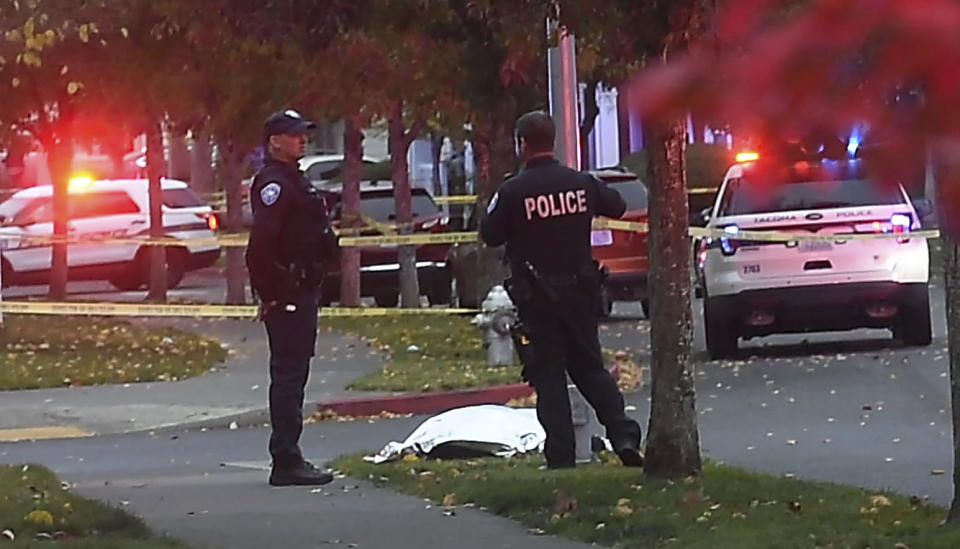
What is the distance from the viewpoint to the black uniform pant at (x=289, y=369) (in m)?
8.58

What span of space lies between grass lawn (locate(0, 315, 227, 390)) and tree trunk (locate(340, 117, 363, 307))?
239 cm

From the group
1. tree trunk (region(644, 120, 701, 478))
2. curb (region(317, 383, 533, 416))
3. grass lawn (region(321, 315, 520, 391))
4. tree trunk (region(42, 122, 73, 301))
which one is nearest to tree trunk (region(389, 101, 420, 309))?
grass lawn (region(321, 315, 520, 391))

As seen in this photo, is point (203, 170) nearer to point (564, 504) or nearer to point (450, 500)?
point (450, 500)

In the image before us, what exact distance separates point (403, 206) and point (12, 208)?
8348 millimetres

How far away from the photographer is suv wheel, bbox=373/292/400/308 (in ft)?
75.0

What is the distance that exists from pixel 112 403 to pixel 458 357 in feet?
11.2

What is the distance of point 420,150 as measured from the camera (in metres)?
57.0

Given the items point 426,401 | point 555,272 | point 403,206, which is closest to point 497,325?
point 426,401

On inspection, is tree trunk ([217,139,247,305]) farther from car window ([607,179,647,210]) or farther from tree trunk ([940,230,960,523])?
tree trunk ([940,230,960,523])

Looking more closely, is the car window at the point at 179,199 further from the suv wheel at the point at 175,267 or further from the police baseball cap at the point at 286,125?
the police baseball cap at the point at 286,125

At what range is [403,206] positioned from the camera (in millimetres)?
22031

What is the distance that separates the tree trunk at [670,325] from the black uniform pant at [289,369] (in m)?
1.91

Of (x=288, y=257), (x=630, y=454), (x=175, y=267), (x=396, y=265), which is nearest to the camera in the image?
(x=630, y=454)

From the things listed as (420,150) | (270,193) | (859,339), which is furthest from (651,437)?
(420,150)
